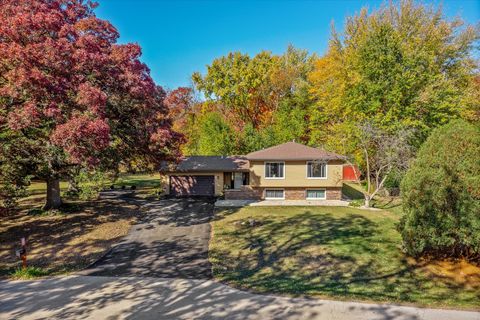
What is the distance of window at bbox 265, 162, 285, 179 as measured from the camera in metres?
24.7

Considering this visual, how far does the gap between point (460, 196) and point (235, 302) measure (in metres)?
9.92

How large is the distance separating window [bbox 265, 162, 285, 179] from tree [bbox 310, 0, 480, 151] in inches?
264

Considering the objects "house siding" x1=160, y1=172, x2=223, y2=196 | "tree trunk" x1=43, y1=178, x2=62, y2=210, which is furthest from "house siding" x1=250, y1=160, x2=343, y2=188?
"tree trunk" x1=43, y1=178, x2=62, y2=210

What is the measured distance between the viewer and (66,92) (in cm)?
1415

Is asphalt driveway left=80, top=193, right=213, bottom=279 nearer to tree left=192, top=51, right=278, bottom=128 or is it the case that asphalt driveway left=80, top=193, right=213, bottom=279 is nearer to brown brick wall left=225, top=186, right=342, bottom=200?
brown brick wall left=225, top=186, right=342, bottom=200

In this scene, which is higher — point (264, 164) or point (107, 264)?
point (264, 164)

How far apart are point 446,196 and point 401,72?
16.7 m

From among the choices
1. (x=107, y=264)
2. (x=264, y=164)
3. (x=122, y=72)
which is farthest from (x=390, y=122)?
(x=107, y=264)

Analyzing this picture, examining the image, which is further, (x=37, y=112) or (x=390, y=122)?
(x=390, y=122)

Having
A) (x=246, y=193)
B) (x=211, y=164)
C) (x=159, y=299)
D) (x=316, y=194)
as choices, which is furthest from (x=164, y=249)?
(x=316, y=194)

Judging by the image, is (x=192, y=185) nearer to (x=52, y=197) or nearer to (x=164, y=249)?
(x=52, y=197)

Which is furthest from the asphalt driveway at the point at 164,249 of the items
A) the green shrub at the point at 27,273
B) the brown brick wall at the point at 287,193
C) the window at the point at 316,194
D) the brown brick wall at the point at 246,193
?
the window at the point at 316,194

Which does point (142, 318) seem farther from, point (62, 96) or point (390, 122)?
point (390, 122)

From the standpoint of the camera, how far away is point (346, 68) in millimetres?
28188
